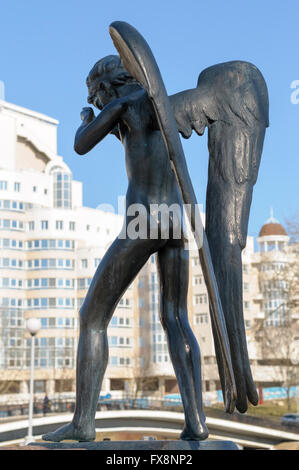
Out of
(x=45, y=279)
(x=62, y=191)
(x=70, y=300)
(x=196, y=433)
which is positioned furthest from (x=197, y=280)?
(x=196, y=433)

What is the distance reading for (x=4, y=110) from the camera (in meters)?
73.6

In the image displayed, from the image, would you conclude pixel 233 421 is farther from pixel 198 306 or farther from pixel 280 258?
pixel 198 306

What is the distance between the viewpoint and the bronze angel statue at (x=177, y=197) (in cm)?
403

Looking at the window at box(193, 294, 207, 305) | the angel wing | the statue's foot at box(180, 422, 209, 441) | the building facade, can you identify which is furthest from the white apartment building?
the statue's foot at box(180, 422, 209, 441)

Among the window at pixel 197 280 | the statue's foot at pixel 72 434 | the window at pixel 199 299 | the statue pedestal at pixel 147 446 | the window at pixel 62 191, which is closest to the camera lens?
the statue pedestal at pixel 147 446

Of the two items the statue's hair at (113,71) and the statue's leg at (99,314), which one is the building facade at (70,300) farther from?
the statue's leg at (99,314)

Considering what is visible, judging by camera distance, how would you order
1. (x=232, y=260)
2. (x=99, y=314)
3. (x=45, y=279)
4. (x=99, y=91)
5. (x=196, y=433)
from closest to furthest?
(x=196, y=433), (x=99, y=314), (x=232, y=260), (x=99, y=91), (x=45, y=279)

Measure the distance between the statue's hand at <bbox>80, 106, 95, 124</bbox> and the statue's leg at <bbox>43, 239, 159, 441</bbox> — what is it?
863 millimetres

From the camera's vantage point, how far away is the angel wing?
434cm

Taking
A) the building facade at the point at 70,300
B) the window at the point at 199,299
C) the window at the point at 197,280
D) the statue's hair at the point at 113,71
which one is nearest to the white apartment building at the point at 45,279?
the building facade at the point at 70,300

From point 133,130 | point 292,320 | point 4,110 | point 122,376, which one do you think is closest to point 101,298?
point 133,130

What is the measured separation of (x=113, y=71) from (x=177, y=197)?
0.93 metres

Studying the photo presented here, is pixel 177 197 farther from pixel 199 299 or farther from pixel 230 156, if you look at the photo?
pixel 199 299

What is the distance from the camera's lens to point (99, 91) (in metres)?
4.57
